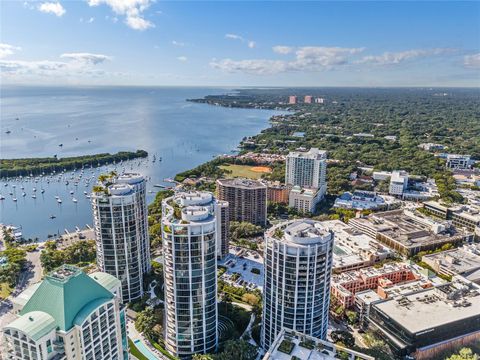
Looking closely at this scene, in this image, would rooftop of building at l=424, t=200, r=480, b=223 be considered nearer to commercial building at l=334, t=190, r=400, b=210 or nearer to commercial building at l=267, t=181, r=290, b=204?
commercial building at l=334, t=190, r=400, b=210

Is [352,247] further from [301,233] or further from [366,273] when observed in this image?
[301,233]

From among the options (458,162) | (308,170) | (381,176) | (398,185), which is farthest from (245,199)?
(458,162)

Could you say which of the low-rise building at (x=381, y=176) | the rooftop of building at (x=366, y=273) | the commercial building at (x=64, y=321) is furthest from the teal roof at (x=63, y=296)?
the low-rise building at (x=381, y=176)

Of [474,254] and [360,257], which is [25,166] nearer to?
[360,257]

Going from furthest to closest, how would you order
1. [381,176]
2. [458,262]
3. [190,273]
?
1. [381,176]
2. [458,262]
3. [190,273]

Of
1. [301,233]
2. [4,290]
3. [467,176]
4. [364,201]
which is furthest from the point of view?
[467,176]

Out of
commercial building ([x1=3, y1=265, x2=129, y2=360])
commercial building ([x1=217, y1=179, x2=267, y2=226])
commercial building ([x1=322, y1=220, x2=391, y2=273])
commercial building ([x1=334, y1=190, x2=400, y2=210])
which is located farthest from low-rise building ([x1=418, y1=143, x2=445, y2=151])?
commercial building ([x1=3, y1=265, x2=129, y2=360])
